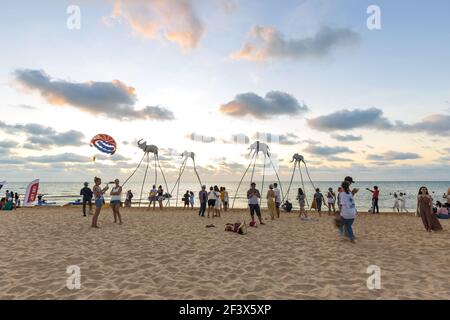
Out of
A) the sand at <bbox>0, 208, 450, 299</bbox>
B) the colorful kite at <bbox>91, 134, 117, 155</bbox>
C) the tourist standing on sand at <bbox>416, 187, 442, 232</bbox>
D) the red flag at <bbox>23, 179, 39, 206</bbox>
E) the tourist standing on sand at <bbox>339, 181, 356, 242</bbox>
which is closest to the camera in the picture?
the sand at <bbox>0, 208, 450, 299</bbox>

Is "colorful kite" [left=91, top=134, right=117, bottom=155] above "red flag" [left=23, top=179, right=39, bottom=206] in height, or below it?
above

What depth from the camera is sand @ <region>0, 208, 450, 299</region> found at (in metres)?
5.26

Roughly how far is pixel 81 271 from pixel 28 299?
5.45 ft

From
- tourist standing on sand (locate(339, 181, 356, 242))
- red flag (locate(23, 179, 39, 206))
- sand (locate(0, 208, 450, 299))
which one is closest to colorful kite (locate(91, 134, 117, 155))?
sand (locate(0, 208, 450, 299))

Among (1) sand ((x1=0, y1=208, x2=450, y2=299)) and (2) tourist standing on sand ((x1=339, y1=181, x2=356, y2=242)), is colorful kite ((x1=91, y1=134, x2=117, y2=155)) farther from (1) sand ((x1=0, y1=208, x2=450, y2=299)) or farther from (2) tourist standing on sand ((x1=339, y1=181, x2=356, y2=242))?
(2) tourist standing on sand ((x1=339, y1=181, x2=356, y2=242))

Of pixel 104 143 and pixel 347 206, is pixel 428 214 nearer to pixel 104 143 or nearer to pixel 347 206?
pixel 347 206

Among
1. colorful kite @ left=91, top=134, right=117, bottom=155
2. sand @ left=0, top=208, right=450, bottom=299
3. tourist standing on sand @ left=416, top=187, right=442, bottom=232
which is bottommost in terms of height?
sand @ left=0, top=208, right=450, bottom=299

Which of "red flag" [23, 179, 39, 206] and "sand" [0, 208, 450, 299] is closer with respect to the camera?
"sand" [0, 208, 450, 299]

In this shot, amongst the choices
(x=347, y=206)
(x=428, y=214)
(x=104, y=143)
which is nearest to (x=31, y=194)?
(x=104, y=143)

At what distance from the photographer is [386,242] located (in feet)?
32.9

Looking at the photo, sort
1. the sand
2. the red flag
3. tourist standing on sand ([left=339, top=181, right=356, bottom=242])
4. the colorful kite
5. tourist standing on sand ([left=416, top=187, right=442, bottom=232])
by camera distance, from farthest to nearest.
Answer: the red flag, the colorful kite, tourist standing on sand ([left=416, top=187, right=442, bottom=232]), tourist standing on sand ([left=339, top=181, right=356, bottom=242]), the sand

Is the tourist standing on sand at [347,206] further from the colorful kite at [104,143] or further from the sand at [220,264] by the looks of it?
the colorful kite at [104,143]

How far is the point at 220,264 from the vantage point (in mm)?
7133
